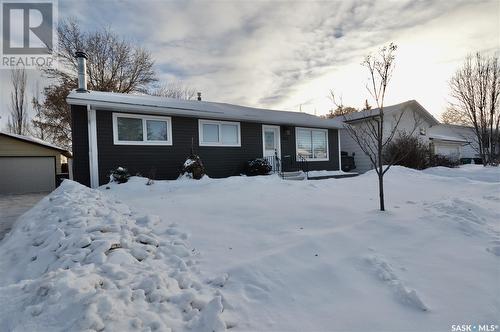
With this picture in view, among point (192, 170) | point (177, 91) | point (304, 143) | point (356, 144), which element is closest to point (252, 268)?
point (192, 170)

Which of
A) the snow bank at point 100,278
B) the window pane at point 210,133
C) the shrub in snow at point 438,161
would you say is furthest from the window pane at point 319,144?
the snow bank at point 100,278

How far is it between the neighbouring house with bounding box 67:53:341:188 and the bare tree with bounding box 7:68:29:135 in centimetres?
2000

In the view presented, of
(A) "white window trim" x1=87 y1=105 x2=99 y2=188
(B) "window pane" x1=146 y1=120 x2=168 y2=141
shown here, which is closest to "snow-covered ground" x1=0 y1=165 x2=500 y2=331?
(A) "white window trim" x1=87 y1=105 x2=99 y2=188

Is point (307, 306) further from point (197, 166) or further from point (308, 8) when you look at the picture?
point (308, 8)

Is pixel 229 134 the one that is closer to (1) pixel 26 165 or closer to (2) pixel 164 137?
(2) pixel 164 137

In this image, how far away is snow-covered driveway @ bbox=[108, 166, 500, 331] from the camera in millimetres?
2184

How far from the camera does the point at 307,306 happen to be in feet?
7.54

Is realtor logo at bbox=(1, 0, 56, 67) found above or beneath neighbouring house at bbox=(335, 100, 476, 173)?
above

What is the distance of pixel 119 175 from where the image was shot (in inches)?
317

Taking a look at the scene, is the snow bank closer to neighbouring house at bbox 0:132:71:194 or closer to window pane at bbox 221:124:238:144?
window pane at bbox 221:124:238:144

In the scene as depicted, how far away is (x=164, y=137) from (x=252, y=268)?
779cm

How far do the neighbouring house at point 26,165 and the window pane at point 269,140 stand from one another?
11502 millimetres

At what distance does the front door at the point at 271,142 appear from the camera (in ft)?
39.5

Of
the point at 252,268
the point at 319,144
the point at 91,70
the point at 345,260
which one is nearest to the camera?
the point at 252,268
